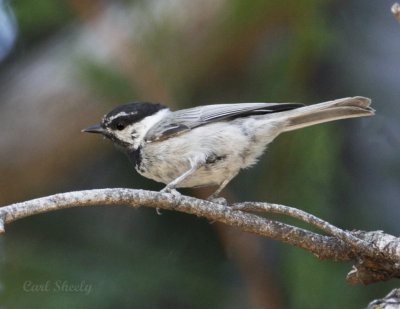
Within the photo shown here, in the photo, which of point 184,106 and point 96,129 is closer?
point 96,129

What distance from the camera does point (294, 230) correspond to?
62.3 inches

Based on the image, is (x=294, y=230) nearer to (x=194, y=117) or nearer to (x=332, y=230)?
(x=332, y=230)

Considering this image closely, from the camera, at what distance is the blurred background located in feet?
7.06

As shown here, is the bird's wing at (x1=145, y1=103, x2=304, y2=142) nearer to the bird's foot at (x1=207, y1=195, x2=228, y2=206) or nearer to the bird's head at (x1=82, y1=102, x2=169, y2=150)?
the bird's head at (x1=82, y1=102, x2=169, y2=150)

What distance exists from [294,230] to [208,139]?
2.87 ft

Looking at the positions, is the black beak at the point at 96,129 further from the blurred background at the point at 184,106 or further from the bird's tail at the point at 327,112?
the bird's tail at the point at 327,112

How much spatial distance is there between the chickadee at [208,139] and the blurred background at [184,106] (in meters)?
0.10

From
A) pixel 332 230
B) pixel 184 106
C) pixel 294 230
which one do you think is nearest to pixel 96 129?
pixel 184 106

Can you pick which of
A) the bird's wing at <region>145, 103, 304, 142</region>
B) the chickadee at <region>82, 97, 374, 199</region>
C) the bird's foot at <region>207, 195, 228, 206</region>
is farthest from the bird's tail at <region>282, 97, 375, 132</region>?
the bird's foot at <region>207, 195, 228, 206</region>

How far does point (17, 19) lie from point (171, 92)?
882 mm

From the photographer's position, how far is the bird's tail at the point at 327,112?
78.7 inches

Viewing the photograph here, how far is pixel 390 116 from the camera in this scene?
2344 millimetres

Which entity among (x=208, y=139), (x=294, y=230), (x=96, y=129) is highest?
(x=96, y=129)

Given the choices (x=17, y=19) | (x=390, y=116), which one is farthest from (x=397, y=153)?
(x=17, y=19)
